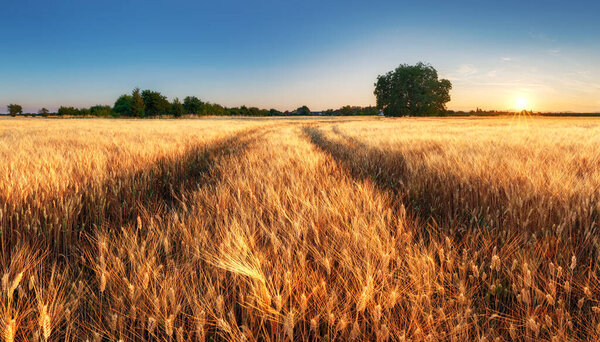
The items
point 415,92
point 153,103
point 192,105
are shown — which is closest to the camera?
point 415,92

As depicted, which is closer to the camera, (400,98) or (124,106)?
(400,98)

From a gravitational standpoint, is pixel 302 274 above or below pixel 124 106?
below

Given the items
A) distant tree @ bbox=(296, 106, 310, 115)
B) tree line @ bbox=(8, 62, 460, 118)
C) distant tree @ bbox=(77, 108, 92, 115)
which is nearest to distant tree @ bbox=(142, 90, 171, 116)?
tree line @ bbox=(8, 62, 460, 118)

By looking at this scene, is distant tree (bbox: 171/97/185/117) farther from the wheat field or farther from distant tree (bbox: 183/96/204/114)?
A: the wheat field

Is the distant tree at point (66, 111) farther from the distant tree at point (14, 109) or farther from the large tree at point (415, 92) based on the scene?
the large tree at point (415, 92)

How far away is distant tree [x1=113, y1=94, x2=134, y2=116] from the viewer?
64925 mm

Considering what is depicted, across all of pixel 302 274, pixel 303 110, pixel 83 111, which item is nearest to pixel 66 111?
pixel 83 111

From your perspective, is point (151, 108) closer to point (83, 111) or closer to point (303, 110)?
point (83, 111)

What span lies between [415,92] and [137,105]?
60602 mm

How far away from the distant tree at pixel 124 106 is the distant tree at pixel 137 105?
2.53 feet

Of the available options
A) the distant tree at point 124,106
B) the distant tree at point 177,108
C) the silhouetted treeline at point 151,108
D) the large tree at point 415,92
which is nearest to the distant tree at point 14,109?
the silhouetted treeline at point 151,108

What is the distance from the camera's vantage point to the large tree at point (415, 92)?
55500 mm

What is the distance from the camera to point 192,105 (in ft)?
256

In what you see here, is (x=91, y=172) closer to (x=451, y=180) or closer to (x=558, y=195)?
(x=451, y=180)
